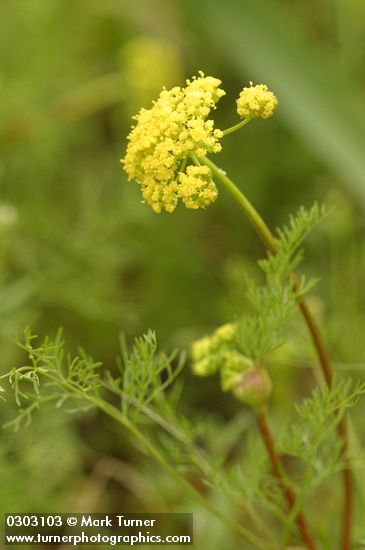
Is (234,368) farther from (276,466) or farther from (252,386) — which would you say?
(276,466)

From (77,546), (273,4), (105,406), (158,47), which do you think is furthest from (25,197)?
(105,406)

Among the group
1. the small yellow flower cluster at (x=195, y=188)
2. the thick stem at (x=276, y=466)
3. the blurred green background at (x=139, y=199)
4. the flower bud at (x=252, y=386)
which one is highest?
the blurred green background at (x=139, y=199)

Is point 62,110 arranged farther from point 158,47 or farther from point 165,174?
point 165,174

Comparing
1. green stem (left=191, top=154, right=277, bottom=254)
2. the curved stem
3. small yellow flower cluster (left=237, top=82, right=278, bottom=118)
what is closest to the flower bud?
the curved stem

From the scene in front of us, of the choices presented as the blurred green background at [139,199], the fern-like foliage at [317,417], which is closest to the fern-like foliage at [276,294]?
the fern-like foliage at [317,417]

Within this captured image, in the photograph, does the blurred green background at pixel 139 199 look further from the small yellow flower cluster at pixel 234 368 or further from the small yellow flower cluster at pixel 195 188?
the small yellow flower cluster at pixel 195 188

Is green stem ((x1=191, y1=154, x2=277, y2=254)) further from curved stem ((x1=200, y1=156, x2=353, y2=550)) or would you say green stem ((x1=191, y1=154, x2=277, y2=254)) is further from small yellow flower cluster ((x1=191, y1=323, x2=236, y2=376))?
small yellow flower cluster ((x1=191, y1=323, x2=236, y2=376))
